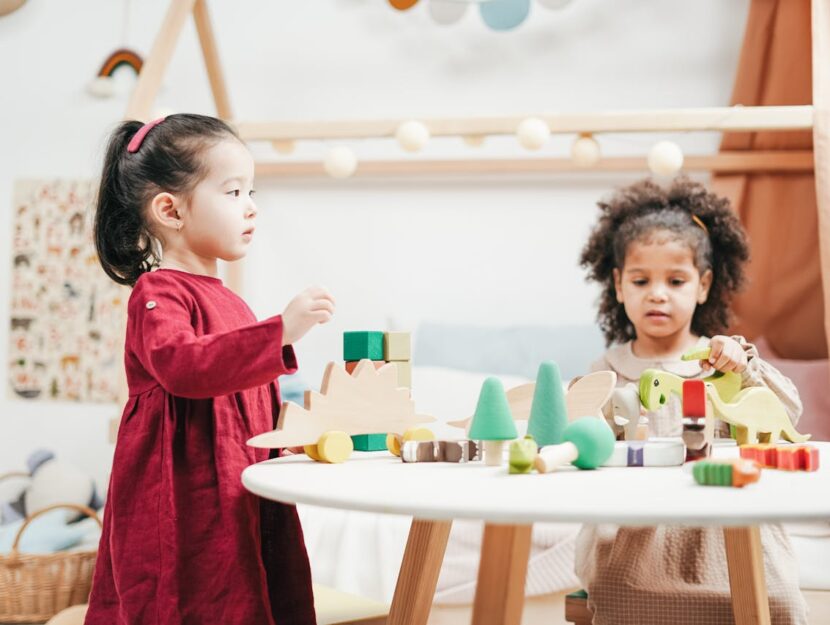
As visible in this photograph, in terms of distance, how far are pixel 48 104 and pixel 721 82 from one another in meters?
1.91

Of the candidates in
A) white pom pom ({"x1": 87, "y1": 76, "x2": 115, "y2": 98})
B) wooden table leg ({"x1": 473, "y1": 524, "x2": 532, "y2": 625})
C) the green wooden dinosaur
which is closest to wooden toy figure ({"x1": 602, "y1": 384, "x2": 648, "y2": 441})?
the green wooden dinosaur

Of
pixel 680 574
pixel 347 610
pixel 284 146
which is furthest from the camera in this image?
pixel 284 146

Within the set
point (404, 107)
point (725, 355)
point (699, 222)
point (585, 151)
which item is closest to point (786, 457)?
point (725, 355)

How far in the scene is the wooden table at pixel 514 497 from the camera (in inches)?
23.4

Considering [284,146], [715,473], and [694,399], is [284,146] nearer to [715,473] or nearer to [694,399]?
[694,399]

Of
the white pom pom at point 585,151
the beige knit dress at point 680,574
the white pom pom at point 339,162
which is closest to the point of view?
the beige knit dress at point 680,574

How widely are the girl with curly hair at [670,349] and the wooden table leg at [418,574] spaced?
0.34 metres

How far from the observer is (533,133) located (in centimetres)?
184

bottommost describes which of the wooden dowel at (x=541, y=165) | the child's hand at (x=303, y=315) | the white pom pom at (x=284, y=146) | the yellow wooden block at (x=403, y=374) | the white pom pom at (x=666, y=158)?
the yellow wooden block at (x=403, y=374)

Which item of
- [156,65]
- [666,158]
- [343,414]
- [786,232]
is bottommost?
[343,414]

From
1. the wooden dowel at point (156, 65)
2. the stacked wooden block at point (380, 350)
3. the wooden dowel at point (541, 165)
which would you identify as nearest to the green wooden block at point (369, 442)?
the stacked wooden block at point (380, 350)

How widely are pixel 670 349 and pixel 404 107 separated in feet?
Result: 4.31

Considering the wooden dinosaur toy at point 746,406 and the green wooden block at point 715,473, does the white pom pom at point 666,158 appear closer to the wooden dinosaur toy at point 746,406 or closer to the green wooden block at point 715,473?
the wooden dinosaur toy at point 746,406

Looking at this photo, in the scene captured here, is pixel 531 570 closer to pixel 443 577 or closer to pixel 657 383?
pixel 443 577
